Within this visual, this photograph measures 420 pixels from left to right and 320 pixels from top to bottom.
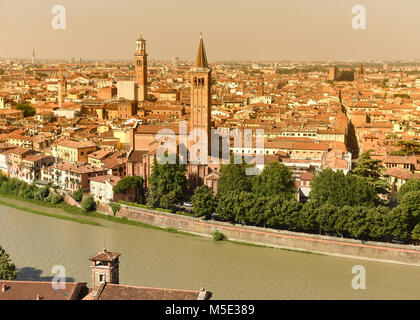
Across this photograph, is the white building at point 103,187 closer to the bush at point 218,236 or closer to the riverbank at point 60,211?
the riverbank at point 60,211

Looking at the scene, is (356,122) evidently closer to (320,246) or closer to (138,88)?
(138,88)

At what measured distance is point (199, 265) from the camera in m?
7.66

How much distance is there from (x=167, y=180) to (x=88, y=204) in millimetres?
1694

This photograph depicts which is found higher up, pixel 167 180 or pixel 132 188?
pixel 167 180

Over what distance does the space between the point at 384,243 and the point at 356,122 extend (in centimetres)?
1225

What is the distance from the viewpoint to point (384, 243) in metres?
7.97

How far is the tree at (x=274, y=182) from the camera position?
9477 mm

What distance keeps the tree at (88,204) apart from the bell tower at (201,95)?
2.70 meters

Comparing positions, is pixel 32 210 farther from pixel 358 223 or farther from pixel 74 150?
pixel 358 223

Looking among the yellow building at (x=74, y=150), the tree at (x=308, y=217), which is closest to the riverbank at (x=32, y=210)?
the yellow building at (x=74, y=150)

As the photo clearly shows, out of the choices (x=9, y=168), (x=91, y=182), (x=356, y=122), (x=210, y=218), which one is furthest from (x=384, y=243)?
(x=356, y=122)

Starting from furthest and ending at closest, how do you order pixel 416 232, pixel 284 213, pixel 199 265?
pixel 284 213
pixel 416 232
pixel 199 265

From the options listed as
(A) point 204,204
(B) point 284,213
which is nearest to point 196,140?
(A) point 204,204

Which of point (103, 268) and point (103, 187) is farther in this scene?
point (103, 187)
